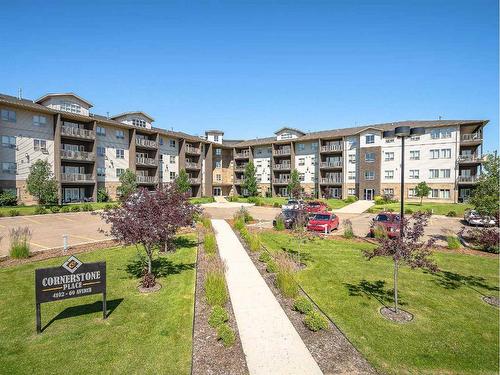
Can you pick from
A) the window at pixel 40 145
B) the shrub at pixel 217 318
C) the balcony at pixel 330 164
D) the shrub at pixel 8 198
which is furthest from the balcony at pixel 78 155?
the shrub at pixel 217 318

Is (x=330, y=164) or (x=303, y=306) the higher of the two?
(x=330, y=164)

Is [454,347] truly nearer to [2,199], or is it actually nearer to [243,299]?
[243,299]

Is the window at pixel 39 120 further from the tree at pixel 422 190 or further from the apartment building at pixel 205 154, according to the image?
the tree at pixel 422 190

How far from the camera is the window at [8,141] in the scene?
32.5 m

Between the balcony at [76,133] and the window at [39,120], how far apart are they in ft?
6.73

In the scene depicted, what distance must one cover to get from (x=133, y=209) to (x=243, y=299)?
4.95 metres

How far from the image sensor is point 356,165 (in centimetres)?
5075

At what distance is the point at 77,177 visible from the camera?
126 feet

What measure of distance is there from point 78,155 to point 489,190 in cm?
4425

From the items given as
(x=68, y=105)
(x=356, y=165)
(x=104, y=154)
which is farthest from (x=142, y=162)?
(x=356, y=165)

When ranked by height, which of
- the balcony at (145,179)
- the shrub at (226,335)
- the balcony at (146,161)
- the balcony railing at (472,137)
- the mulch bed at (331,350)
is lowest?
the mulch bed at (331,350)

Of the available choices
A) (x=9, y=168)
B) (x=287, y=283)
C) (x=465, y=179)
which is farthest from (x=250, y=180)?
(x=287, y=283)

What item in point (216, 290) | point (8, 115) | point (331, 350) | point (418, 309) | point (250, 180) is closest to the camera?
point (331, 350)

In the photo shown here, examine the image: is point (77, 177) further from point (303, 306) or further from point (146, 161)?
point (303, 306)
